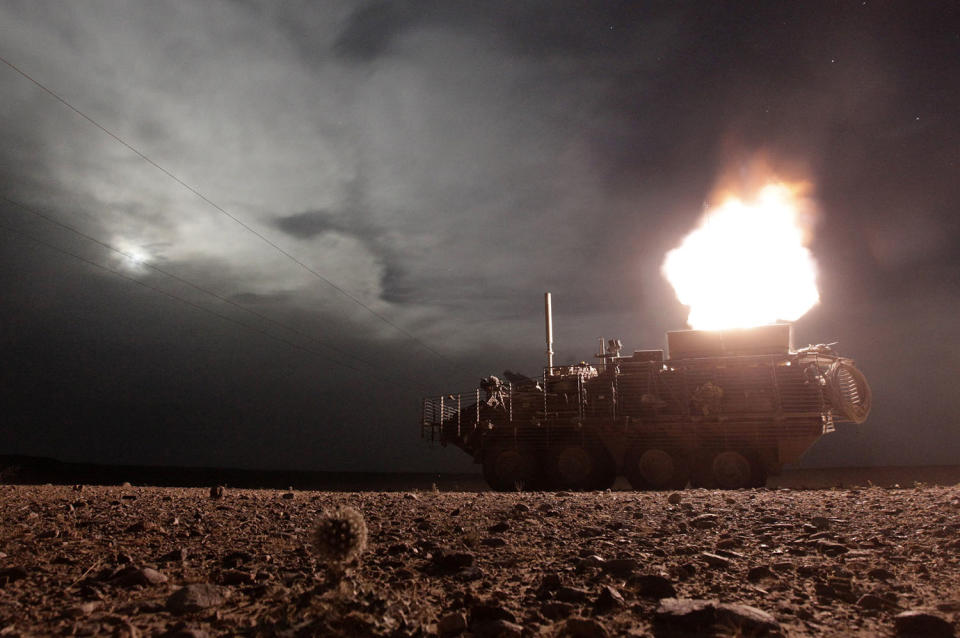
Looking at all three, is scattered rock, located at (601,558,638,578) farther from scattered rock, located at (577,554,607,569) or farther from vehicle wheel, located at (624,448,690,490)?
vehicle wheel, located at (624,448,690,490)

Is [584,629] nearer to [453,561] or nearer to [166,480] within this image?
[453,561]

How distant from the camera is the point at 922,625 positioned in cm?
424

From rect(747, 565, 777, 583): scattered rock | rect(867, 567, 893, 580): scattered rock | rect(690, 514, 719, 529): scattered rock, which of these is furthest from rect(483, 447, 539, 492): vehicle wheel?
rect(867, 567, 893, 580): scattered rock

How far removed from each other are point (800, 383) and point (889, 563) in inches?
602

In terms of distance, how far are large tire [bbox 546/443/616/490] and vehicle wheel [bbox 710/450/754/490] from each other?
12.4 ft

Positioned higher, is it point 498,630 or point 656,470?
point 656,470

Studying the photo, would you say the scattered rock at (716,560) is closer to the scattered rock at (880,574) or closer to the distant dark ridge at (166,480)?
the scattered rock at (880,574)

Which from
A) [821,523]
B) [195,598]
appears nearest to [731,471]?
[821,523]

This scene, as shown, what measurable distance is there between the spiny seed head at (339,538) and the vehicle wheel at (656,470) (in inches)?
683

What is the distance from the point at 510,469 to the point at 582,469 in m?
2.95

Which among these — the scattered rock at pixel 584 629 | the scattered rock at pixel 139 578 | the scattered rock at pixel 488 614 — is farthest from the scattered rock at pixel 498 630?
the scattered rock at pixel 139 578

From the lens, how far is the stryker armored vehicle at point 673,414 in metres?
19.6

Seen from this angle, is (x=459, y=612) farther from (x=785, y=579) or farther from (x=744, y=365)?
(x=744, y=365)

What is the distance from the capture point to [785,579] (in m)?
5.41
